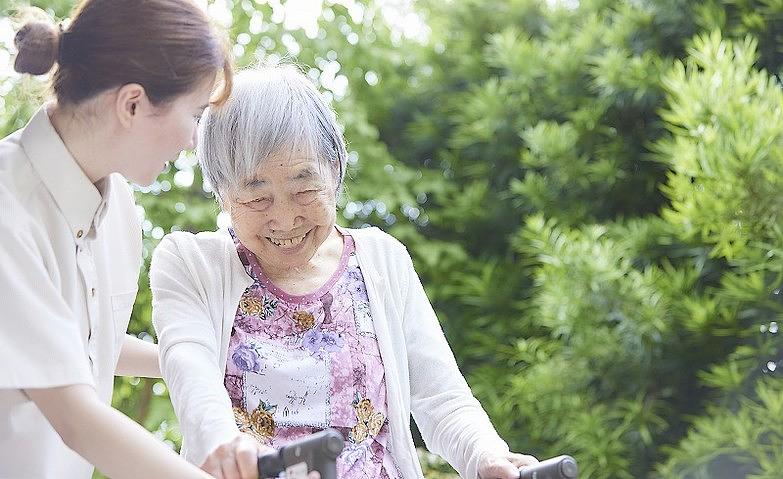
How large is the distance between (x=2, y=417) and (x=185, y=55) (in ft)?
1.64

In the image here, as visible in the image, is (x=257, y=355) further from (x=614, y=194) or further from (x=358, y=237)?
(x=614, y=194)

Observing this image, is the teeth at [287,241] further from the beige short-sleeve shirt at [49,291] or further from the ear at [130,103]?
the ear at [130,103]

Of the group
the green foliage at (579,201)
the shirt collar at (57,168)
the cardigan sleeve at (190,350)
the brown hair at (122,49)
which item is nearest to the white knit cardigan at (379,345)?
the cardigan sleeve at (190,350)

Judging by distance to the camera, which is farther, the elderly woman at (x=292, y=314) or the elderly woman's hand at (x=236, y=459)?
the elderly woman at (x=292, y=314)

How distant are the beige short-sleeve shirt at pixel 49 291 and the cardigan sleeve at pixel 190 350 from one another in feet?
0.19

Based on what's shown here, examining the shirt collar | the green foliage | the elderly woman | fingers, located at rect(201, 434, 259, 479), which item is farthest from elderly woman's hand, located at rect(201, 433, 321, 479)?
the green foliage

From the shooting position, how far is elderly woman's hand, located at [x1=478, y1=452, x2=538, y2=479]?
1.57 m

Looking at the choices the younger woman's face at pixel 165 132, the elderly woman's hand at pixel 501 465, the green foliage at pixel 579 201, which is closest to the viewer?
the younger woman's face at pixel 165 132

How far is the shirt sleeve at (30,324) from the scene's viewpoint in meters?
1.33

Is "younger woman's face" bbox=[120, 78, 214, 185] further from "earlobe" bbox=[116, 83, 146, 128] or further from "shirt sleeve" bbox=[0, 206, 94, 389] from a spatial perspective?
"shirt sleeve" bbox=[0, 206, 94, 389]

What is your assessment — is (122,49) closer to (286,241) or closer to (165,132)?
(165,132)

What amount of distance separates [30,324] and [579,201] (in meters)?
2.31

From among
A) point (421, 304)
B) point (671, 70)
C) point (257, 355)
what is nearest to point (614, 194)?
point (671, 70)

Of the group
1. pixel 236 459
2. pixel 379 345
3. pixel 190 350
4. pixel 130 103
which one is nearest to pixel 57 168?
pixel 130 103
